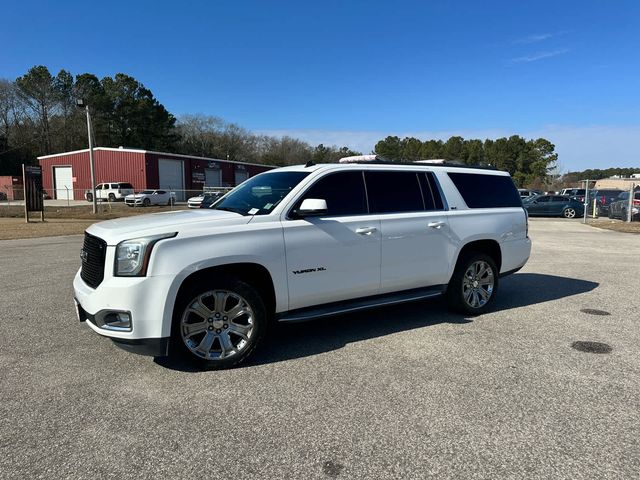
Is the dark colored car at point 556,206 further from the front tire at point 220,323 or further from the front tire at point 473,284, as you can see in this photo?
the front tire at point 220,323

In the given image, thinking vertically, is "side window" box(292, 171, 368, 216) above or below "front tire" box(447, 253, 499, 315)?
above

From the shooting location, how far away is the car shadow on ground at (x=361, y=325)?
4.59 m

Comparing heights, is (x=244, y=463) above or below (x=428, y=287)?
below

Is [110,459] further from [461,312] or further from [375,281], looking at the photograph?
[461,312]

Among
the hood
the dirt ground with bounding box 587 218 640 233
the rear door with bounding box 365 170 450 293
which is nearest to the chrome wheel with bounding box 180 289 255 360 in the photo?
the hood

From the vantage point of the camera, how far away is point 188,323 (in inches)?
160

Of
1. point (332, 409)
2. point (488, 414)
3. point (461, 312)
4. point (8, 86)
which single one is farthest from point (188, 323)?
point (8, 86)

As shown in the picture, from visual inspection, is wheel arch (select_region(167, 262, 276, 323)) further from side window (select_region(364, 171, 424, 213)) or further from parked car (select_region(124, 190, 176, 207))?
parked car (select_region(124, 190, 176, 207))

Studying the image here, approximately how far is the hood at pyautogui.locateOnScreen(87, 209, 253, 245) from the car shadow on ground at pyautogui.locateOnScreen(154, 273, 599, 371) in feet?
4.16

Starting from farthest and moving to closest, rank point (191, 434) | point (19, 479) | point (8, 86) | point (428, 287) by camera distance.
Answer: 1. point (8, 86)
2. point (428, 287)
3. point (191, 434)
4. point (19, 479)

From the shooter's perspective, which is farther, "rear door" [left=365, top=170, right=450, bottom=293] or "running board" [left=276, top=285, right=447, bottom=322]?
"rear door" [left=365, top=170, right=450, bottom=293]

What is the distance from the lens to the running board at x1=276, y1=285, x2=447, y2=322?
4.51 m

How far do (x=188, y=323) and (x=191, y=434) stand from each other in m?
1.13

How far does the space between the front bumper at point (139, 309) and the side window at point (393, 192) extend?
2387 millimetres
